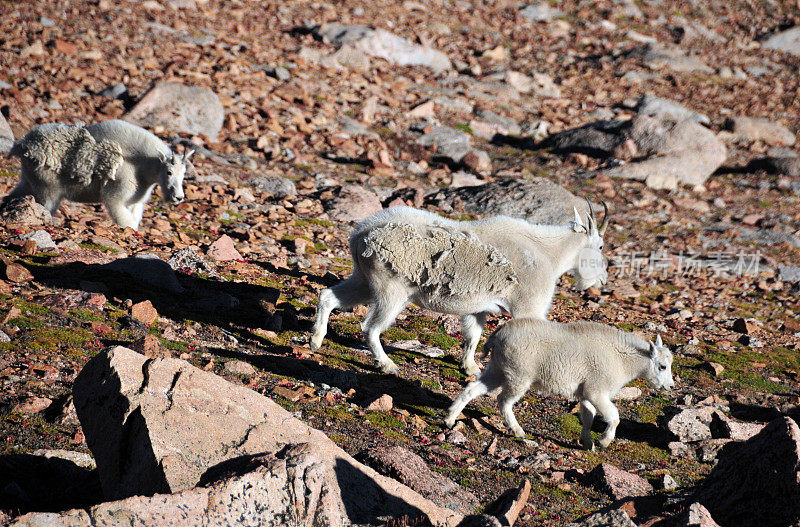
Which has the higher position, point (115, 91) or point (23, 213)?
point (23, 213)

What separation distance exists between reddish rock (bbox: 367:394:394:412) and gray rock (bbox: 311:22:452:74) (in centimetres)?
2271

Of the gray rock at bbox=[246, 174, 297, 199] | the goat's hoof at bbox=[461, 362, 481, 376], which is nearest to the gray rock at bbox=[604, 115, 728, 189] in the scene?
the gray rock at bbox=[246, 174, 297, 199]

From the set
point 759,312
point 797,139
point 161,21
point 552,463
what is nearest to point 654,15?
point 797,139

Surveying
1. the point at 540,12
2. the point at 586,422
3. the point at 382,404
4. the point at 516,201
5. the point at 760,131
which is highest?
the point at 382,404

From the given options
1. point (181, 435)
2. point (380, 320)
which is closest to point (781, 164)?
point (380, 320)

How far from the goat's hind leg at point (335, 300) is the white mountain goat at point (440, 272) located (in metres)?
0.01

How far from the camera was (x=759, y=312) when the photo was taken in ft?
49.6

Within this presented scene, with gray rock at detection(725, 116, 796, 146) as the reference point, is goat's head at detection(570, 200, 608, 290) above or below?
above

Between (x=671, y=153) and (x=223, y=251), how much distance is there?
50.4 ft

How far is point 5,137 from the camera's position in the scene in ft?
54.2

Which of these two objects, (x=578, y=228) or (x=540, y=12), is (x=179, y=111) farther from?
(x=540, y=12)

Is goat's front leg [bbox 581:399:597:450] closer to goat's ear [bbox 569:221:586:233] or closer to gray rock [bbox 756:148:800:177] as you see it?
goat's ear [bbox 569:221:586:233]

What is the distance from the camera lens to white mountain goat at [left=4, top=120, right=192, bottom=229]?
1261 cm

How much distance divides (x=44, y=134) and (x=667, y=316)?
11.7m
